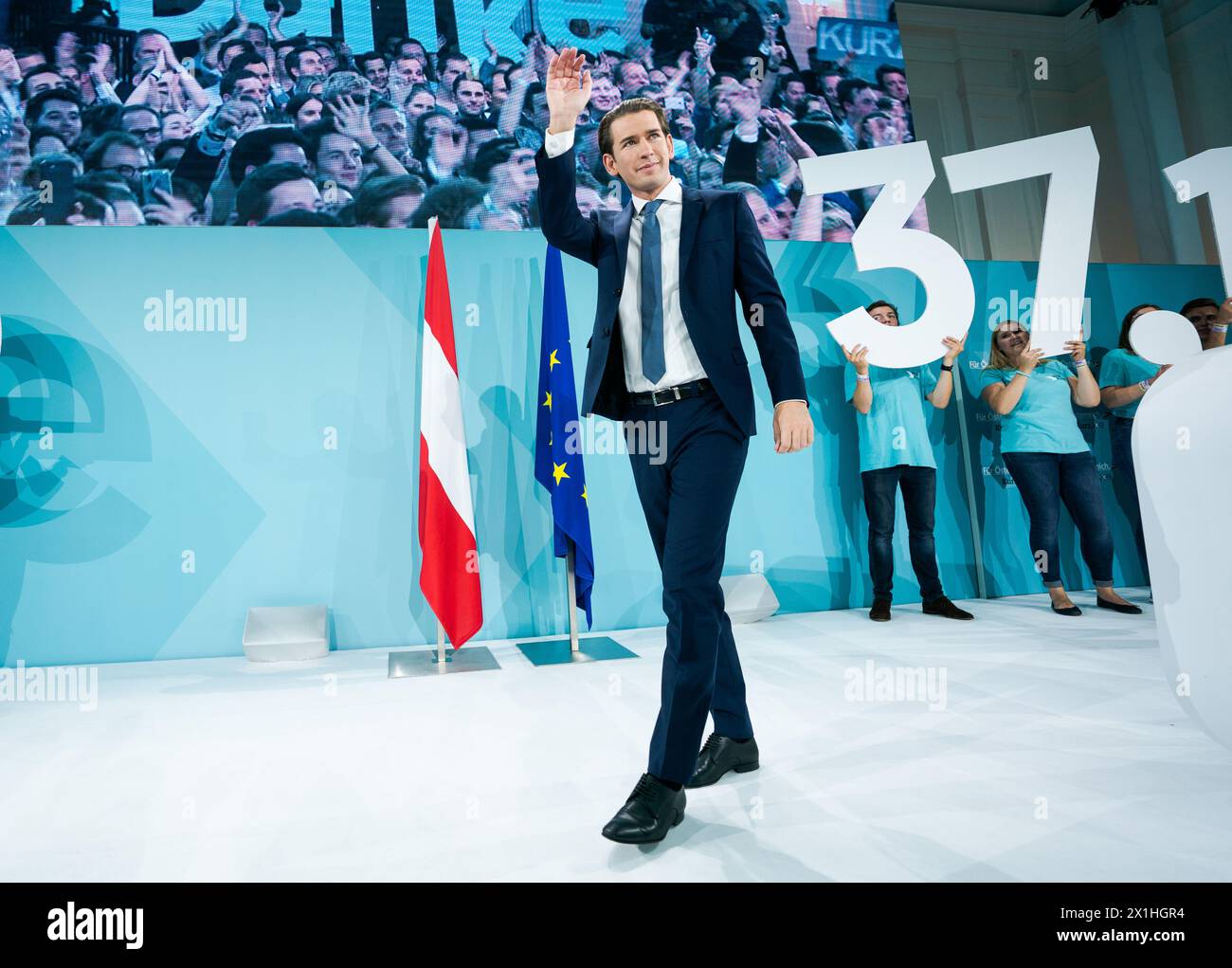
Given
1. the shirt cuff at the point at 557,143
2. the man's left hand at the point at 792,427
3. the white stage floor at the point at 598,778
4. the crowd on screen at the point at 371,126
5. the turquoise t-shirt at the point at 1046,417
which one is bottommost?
the white stage floor at the point at 598,778

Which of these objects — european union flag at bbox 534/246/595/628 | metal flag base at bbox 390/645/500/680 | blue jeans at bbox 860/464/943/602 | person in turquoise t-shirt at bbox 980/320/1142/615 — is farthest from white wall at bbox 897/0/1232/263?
metal flag base at bbox 390/645/500/680

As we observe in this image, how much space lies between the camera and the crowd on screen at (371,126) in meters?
4.23

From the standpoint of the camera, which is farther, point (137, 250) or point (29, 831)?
point (137, 250)

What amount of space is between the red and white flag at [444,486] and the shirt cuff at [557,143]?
1987 millimetres

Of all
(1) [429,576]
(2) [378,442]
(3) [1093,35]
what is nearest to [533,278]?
(2) [378,442]

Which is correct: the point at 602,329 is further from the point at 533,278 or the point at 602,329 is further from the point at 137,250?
the point at 137,250

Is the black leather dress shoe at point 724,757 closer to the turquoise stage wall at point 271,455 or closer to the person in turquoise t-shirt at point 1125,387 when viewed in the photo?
the turquoise stage wall at point 271,455

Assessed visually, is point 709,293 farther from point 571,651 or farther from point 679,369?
point 571,651

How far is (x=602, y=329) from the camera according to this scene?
70.5 inches

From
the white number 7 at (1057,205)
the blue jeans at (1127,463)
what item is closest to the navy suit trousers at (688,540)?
the white number 7 at (1057,205)

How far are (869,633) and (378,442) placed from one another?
2.48 meters

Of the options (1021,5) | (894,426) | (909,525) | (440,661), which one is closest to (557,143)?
(440,661)
